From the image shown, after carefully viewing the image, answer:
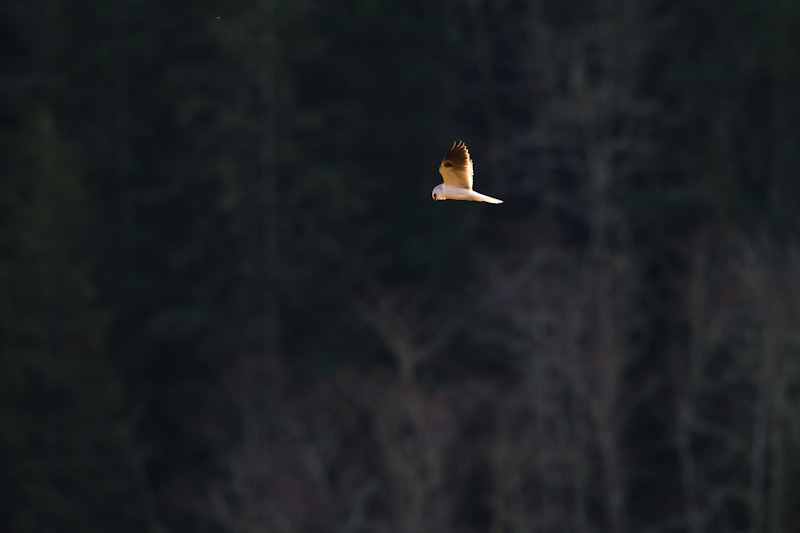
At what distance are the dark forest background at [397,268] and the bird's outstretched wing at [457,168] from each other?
14.2 meters

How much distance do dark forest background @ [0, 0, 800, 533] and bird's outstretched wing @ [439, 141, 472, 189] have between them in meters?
14.2

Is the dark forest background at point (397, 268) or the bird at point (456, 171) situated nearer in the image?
the bird at point (456, 171)

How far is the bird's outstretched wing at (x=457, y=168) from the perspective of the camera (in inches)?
345

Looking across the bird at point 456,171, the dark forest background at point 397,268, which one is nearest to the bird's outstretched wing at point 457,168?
the bird at point 456,171

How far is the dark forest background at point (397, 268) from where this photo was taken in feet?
79.5

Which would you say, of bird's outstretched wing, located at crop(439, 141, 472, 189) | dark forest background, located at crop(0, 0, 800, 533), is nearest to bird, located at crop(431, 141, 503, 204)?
bird's outstretched wing, located at crop(439, 141, 472, 189)

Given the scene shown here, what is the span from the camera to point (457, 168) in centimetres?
879

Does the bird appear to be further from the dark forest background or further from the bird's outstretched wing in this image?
the dark forest background

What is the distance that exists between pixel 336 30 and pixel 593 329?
10182mm

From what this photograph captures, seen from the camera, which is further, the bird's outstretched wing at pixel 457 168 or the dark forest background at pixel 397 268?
the dark forest background at pixel 397 268

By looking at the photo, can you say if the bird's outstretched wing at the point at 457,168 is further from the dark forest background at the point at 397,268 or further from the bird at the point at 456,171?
the dark forest background at the point at 397,268

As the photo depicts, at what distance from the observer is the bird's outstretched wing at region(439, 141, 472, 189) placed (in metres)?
8.77

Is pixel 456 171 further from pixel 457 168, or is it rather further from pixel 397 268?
pixel 397 268

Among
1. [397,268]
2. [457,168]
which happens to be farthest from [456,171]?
[397,268]
